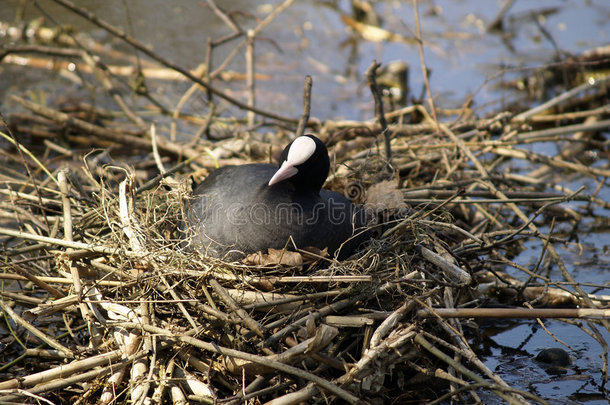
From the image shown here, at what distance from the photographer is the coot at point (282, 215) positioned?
2664 millimetres

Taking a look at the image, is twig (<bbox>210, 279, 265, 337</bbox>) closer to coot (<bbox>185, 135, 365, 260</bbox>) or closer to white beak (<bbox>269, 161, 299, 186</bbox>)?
coot (<bbox>185, 135, 365, 260</bbox>)

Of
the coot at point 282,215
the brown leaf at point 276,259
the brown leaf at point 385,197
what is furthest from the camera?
the brown leaf at point 385,197

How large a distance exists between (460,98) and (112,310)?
4111 millimetres

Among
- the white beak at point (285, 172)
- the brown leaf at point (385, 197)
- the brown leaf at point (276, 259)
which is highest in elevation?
the white beak at point (285, 172)

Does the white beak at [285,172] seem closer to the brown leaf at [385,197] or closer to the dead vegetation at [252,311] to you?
the dead vegetation at [252,311]

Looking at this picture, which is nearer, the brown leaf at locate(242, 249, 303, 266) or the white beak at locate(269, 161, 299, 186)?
the brown leaf at locate(242, 249, 303, 266)

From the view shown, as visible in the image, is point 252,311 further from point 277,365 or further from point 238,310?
point 277,365

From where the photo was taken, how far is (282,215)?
8.84 ft

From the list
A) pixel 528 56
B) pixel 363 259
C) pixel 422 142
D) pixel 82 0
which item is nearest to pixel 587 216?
pixel 422 142

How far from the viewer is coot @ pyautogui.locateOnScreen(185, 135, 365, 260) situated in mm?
2664

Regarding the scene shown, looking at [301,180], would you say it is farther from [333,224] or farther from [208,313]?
[208,313]

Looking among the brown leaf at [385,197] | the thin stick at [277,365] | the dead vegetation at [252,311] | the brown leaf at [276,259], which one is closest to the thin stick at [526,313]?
the dead vegetation at [252,311]

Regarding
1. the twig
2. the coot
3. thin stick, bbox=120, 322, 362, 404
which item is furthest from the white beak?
thin stick, bbox=120, 322, 362, 404

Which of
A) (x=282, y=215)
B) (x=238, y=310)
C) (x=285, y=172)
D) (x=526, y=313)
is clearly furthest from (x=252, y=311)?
(x=526, y=313)
